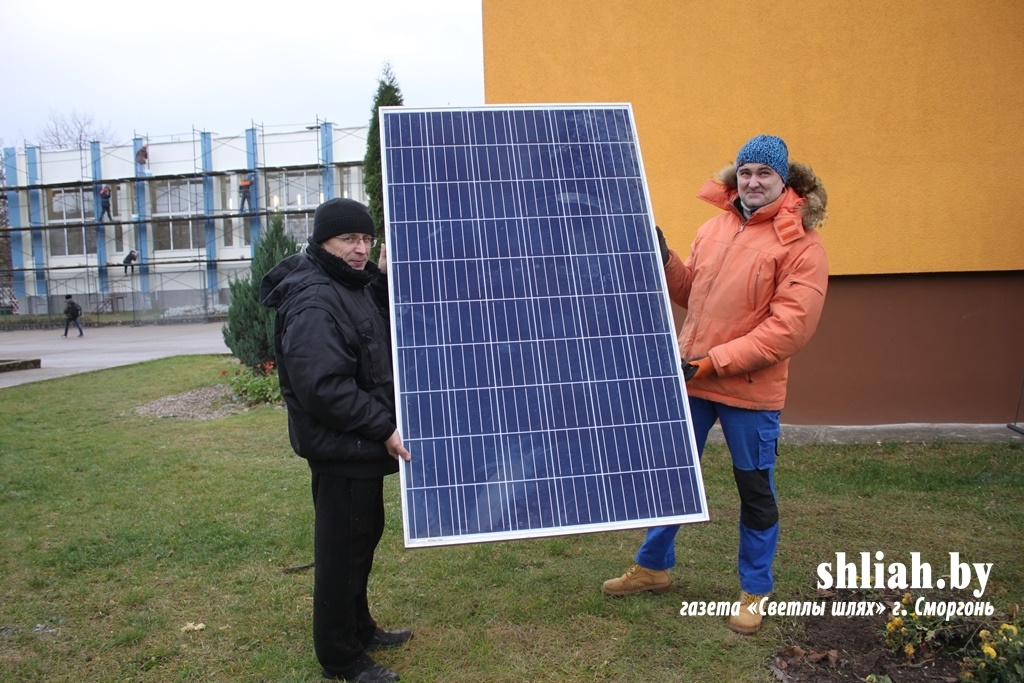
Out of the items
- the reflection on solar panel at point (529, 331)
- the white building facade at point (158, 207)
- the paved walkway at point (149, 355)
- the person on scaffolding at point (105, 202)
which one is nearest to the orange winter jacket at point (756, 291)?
the reflection on solar panel at point (529, 331)

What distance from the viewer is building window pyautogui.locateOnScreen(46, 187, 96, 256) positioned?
153 ft

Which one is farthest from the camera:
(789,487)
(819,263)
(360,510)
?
(789,487)

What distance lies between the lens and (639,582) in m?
4.63

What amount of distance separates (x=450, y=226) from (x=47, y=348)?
25.2 meters

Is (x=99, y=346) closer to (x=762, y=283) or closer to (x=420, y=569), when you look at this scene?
(x=420, y=569)

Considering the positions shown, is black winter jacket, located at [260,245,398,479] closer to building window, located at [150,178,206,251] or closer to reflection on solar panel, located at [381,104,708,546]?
reflection on solar panel, located at [381,104,708,546]

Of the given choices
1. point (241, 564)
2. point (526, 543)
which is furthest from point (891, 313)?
point (241, 564)

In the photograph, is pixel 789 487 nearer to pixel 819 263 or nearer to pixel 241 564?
pixel 819 263

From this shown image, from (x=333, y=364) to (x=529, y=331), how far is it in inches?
34.3

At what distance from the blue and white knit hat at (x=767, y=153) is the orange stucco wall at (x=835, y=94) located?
4.15 meters

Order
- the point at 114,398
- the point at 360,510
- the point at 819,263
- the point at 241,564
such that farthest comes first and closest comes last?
the point at 114,398 < the point at 241,564 < the point at 819,263 < the point at 360,510

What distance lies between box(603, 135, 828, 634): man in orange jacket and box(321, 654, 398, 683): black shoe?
167 cm

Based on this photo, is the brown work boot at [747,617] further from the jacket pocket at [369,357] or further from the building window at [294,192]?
the building window at [294,192]

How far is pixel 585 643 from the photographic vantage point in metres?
4.13
